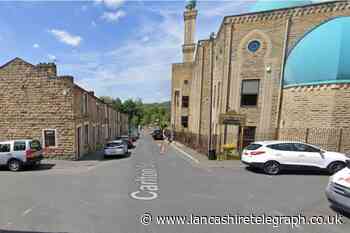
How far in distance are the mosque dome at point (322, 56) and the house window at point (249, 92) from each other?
7.65ft

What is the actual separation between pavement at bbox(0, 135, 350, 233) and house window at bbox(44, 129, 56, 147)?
4305 mm

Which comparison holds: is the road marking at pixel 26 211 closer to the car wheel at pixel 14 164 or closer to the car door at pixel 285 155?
the car wheel at pixel 14 164

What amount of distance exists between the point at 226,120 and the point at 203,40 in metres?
18.6

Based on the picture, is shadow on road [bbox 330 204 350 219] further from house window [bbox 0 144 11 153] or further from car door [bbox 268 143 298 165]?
house window [bbox 0 144 11 153]

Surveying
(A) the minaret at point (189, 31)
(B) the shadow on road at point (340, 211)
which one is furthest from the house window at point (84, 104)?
(A) the minaret at point (189, 31)

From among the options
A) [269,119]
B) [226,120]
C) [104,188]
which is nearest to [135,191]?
[104,188]

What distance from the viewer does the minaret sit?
40.0m

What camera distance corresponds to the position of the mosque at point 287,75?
13.4 m

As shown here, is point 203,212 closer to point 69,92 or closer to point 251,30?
point 69,92

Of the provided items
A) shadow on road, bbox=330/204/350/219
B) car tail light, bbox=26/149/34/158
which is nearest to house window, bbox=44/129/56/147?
car tail light, bbox=26/149/34/158

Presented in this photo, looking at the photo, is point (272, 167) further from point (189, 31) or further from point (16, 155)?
point (189, 31)

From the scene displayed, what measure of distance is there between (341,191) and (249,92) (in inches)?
485

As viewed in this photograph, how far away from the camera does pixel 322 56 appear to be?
13.6 meters

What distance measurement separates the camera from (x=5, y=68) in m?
14.5
